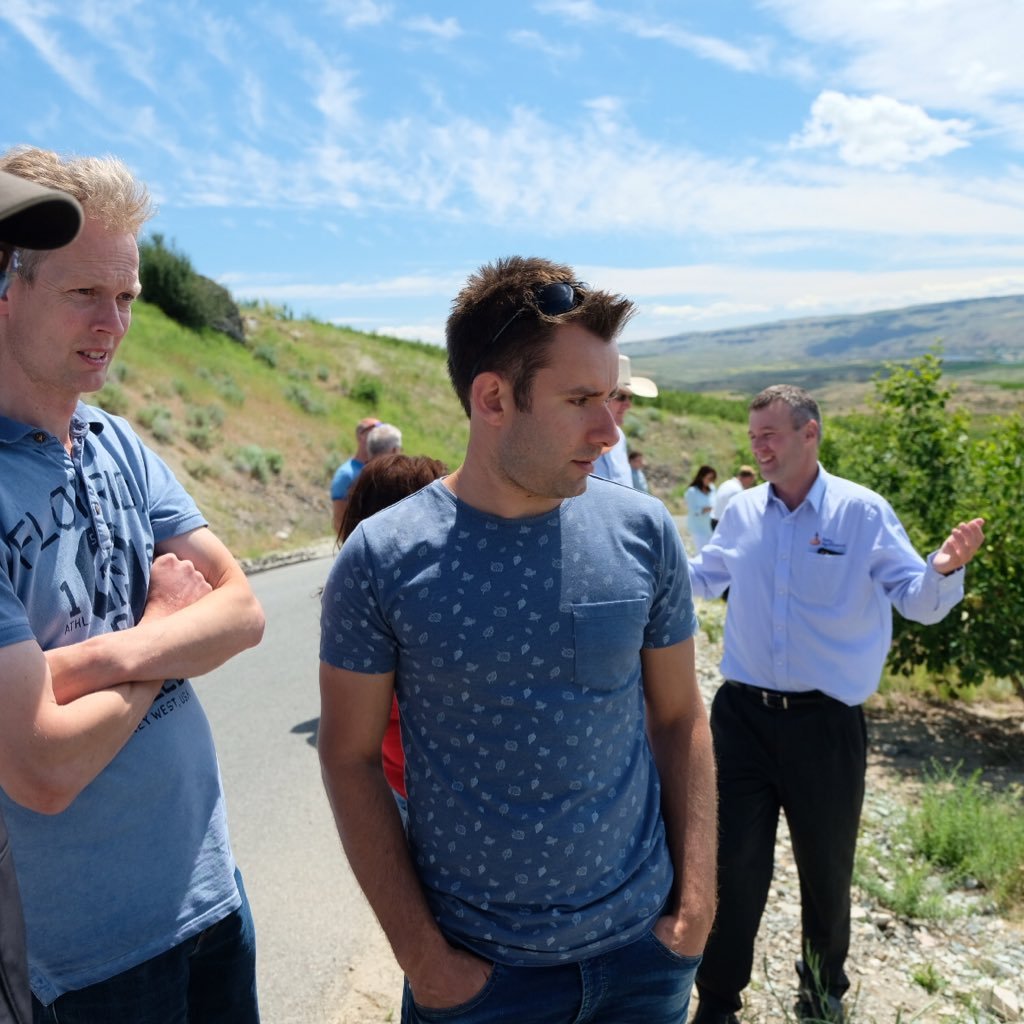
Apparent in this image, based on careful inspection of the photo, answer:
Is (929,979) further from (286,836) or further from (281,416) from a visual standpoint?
(281,416)

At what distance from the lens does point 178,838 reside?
207cm

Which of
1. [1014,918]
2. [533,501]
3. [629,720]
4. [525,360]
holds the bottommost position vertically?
[1014,918]

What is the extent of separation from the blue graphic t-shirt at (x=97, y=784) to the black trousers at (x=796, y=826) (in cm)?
Answer: 222

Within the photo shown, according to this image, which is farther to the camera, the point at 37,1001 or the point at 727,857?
the point at 727,857

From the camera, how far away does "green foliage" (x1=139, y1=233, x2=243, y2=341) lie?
36.0m

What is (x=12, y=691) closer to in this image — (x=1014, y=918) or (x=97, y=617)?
(x=97, y=617)

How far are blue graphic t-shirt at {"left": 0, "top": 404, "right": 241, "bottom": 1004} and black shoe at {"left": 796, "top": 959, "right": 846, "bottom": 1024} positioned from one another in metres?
2.52

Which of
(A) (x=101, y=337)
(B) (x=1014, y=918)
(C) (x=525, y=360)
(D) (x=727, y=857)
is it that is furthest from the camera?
(B) (x=1014, y=918)

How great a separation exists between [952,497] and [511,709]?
791 cm

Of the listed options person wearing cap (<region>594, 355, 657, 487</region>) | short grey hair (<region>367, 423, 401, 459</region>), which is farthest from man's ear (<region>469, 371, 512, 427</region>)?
short grey hair (<region>367, 423, 401, 459</region>)

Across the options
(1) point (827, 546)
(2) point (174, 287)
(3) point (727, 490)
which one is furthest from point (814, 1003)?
(2) point (174, 287)

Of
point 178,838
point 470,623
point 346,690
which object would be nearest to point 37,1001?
point 178,838

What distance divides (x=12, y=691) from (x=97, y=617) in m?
0.31

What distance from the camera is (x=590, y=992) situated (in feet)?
6.70
